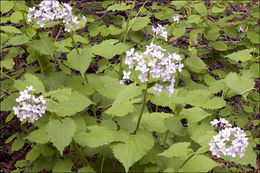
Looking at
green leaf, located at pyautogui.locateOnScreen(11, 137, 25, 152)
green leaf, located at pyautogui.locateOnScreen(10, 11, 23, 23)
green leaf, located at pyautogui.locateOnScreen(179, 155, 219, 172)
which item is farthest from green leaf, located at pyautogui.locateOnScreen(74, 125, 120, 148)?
green leaf, located at pyautogui.locateOnScreen(10, 11, 23, 23)

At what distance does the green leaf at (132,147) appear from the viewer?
2080mm

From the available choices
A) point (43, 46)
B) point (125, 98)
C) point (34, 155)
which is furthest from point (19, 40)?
point (125, 98)

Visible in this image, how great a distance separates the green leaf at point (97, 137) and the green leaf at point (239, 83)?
1.02 metres

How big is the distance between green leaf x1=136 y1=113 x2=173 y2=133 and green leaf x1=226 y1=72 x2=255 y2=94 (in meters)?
0.56

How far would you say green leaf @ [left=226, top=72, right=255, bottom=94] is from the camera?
2344mm

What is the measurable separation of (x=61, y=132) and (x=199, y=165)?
1.08 metres

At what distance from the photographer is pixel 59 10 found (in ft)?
7.76

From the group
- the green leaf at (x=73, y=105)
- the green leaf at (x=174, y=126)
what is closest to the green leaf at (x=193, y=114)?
the green leaf at (x=174, y=126)

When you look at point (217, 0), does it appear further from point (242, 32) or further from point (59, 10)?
point (59, 10)

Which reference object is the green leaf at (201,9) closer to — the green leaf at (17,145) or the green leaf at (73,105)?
the green leaf at (73,105)

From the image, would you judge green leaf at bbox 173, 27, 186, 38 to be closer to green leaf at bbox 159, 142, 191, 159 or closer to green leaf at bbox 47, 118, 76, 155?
green leaf at bbox 159, 142, 191, 159

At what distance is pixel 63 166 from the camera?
2520 mm

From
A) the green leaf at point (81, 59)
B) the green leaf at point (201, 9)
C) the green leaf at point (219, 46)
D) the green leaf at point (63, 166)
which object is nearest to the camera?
the green leaf at point (63, 166)

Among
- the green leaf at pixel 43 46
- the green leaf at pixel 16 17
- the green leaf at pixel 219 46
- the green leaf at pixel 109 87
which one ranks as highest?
the green leaf at pixel 16 17
